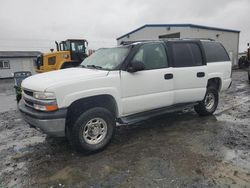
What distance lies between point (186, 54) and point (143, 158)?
282 centimetres

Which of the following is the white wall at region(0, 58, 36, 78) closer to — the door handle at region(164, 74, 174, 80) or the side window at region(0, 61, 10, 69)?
the side window at region(0, 61, 10, 69)

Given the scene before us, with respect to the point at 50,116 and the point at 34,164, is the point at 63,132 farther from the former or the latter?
the point at 34,164

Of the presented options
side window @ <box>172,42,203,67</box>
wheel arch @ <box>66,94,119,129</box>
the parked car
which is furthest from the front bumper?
side window @ <box>172,42,203,67</box>

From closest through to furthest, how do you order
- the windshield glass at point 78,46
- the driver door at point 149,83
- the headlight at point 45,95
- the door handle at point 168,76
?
the headlight at point 45,95, the driver door at point 149,83, the door handle at point 168,76, the windshield glass at point 78,46

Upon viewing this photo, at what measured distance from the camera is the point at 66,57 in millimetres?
13461

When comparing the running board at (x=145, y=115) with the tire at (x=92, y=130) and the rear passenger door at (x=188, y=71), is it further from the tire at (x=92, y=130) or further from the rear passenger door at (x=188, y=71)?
the tire at (x=92, y=130)

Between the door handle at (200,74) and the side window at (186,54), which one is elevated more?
the side window at (186,54)

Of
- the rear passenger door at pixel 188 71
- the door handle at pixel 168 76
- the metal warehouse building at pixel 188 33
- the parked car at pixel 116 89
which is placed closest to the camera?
the parked car at pixel 116 89

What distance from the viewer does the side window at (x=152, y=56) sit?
449 cm

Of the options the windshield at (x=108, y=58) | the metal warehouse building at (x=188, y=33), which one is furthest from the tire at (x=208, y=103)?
the metal warehouse building at (x=188, y=33)

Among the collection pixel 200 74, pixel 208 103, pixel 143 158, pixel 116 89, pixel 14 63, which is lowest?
pixel 143 158

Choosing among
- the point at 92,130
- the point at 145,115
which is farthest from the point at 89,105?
the point at 145,115

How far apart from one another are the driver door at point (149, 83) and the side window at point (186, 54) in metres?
0.35

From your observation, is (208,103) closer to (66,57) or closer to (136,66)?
(136,66)
